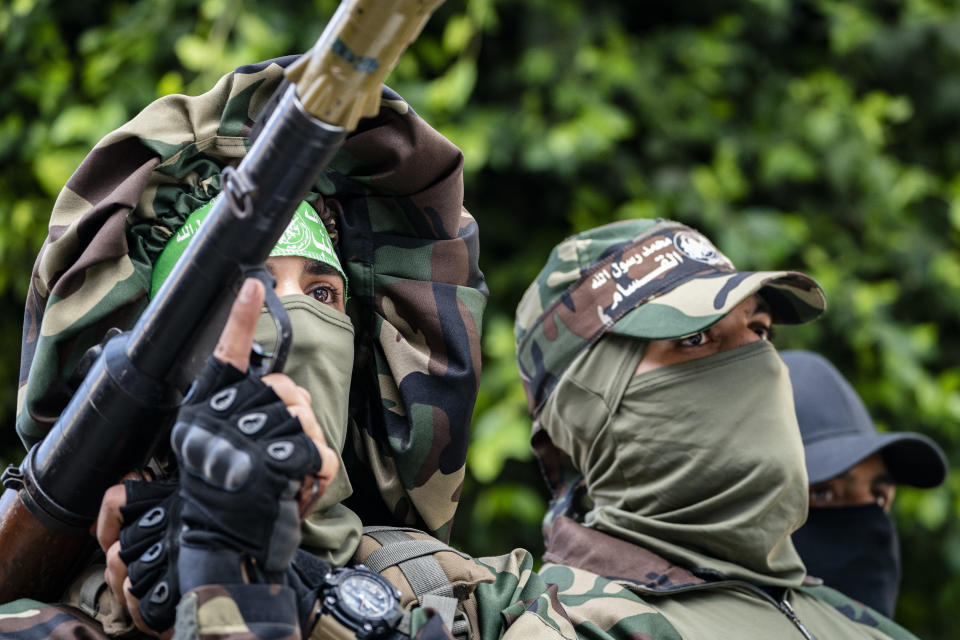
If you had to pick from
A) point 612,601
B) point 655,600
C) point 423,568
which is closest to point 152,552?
point 423,568

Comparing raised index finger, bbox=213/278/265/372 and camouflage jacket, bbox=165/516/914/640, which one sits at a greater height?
raised index finger, bbox=213/278/265/372

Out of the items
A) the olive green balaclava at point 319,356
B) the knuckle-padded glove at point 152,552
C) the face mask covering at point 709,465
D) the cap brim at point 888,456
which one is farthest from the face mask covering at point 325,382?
the cap brim at point 888,456

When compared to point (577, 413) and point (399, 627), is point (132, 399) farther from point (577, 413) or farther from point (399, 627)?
point (577, 413)

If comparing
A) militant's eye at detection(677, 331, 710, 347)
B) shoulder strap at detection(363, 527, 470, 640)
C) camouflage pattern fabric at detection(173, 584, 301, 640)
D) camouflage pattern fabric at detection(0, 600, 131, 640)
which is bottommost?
camouflage pattern fabric at detection(0, 600, 131, 640)

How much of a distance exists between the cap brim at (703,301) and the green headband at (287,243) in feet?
2.64

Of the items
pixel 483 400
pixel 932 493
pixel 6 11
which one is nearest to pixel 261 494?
pixel 483 400

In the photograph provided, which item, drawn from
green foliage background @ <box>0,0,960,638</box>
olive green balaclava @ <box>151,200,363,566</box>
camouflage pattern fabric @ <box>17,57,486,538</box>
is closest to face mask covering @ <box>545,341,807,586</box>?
camouflage pattern fabric @ <box>17,57,486,538</box>

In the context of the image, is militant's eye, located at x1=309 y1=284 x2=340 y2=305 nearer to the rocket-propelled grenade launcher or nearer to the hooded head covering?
the rocket-propelled grenade launcher

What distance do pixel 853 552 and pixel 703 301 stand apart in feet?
3.62

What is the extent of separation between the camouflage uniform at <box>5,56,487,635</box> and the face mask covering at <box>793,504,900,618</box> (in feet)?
4.70

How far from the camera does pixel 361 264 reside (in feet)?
5.97

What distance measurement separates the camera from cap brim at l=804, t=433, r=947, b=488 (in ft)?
9.44

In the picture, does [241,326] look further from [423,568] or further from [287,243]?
[423,568]

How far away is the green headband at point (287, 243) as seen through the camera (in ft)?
5.40
